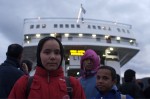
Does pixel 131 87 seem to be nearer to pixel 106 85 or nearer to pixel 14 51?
pixel 106 85

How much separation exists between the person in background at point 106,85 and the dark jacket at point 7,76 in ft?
3.00

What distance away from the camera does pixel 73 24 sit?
27500 millimetres

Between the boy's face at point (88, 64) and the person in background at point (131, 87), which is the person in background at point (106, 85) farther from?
the person in background at point (131, 87)

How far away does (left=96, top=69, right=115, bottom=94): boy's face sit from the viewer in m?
3.33

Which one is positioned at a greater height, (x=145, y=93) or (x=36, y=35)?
(x=36, y=35)

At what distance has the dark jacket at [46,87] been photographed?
234 centimetres

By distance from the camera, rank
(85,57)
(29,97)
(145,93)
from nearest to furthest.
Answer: (29,97) < (85,57) < (145,93)

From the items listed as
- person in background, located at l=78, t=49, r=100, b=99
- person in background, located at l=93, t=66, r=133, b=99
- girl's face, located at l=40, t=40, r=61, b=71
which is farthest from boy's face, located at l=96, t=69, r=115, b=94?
girl's face, located at l=40, t=40, r=61, b=71

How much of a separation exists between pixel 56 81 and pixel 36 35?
2491 centimetres

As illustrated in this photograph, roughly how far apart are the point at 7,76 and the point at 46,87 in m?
1.28

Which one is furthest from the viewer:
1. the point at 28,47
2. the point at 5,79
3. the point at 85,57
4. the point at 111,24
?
the point at 111,24

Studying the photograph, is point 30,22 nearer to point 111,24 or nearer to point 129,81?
point 111,24

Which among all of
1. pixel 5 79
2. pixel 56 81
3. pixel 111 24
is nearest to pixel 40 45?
pixel 56 81

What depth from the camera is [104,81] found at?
335 centimetres
